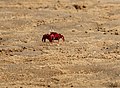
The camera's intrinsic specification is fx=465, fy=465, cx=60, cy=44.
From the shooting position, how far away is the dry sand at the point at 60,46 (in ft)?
23.5

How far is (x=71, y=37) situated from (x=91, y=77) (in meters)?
3.33

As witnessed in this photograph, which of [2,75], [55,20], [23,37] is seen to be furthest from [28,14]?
[2,75]

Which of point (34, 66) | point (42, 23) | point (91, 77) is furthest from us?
point (42, 23)

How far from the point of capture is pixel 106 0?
16.3m

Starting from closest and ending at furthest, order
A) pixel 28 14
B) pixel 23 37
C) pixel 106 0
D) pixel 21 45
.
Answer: pixel 21 45
pixel 23 37
pixel 28 14
pixel 106 0

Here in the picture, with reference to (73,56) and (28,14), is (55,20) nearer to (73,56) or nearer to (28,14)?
(28,14)

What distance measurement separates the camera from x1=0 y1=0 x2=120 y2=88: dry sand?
7152 millimetres

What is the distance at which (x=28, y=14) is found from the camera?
532 inches

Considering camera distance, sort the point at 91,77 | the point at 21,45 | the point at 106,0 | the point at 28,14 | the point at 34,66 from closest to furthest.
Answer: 1. the point at 91,77
2. the point at 34,66
3. the point at 21,45
4. the point at 28,14
5. the point at 106,0

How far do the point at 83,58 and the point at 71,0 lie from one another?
8.33 metres

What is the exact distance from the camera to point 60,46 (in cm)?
943

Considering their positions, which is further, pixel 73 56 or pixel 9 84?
pixel 73 56

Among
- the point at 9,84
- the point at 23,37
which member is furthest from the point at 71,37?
the point at 9,84

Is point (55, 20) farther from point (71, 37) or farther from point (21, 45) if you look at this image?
point (21, 45)
